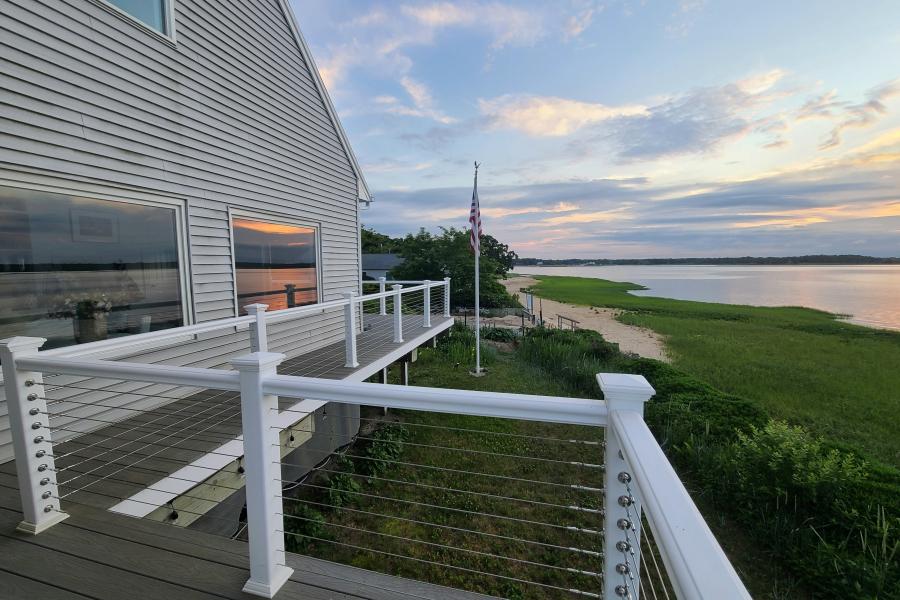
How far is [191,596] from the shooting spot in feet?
5.26

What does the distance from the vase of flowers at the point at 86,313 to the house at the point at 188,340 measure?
19 mm

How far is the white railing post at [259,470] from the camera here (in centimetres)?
159

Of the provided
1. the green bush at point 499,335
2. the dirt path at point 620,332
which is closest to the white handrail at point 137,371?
the green bush at point 499,335

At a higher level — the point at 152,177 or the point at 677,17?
the point at 677,17

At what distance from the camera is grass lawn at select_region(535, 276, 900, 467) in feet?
27.1

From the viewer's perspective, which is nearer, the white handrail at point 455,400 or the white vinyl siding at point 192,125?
the white handrail at point 455,400

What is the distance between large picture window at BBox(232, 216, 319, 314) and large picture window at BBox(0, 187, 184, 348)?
38.0 inches

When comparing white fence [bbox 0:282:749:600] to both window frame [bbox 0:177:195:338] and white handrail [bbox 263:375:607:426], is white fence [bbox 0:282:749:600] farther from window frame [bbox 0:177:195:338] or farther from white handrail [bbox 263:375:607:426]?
window frame [bbox 0:177:195:338]

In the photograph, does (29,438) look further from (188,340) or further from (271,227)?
(271,227)

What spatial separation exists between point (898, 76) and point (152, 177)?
42.8 feet

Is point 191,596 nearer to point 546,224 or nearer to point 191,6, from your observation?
point 191,6

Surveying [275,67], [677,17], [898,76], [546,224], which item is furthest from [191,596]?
[546,224]

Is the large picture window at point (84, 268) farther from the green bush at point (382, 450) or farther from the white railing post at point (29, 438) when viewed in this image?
the green bush at point (382, 450)

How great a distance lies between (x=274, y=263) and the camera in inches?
228
